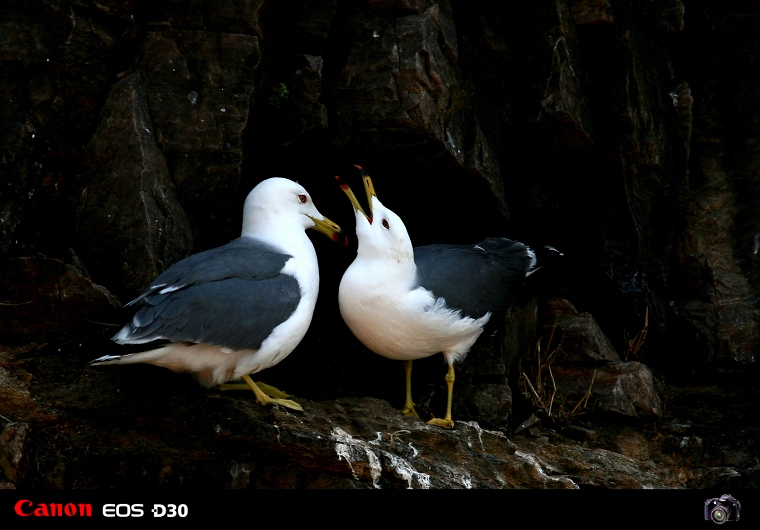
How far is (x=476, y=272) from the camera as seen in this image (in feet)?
19.9

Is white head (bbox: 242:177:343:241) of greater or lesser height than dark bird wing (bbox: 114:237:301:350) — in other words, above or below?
above

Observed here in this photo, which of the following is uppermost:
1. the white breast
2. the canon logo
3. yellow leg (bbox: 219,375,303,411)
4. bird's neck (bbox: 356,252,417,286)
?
bird's neck (bbox: 356,252,417,286)

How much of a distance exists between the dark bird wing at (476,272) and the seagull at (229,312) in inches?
31.6


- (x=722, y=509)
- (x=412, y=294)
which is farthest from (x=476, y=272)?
(x=722, y=509)

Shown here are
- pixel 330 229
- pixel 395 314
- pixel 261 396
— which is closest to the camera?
pixel 261 396

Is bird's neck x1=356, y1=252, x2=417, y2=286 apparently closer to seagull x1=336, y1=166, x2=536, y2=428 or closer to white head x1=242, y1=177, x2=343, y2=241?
seagull x1=336, y1=166, x2=536, y2=428

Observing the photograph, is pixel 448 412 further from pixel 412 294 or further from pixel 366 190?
pixel 366 190

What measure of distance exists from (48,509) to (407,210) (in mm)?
3422

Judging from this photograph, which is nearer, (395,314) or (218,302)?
(218,302)

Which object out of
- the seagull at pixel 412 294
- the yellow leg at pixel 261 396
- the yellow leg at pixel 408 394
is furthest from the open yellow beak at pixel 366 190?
the yellow leg at pixel 261 396

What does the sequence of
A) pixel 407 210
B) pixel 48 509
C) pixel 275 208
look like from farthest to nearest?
pixel 407 210 → pixel 275 208 → pixel 48 509

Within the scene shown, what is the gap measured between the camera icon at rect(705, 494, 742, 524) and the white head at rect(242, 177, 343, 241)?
3.02 meters

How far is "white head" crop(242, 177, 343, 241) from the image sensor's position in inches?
232

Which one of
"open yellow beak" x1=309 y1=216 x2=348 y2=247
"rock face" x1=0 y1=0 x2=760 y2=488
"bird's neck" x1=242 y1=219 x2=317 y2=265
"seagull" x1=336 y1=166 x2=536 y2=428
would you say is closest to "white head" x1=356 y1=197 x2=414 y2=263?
"seagull" x1=336 y1=166 x2=536 y2=428
